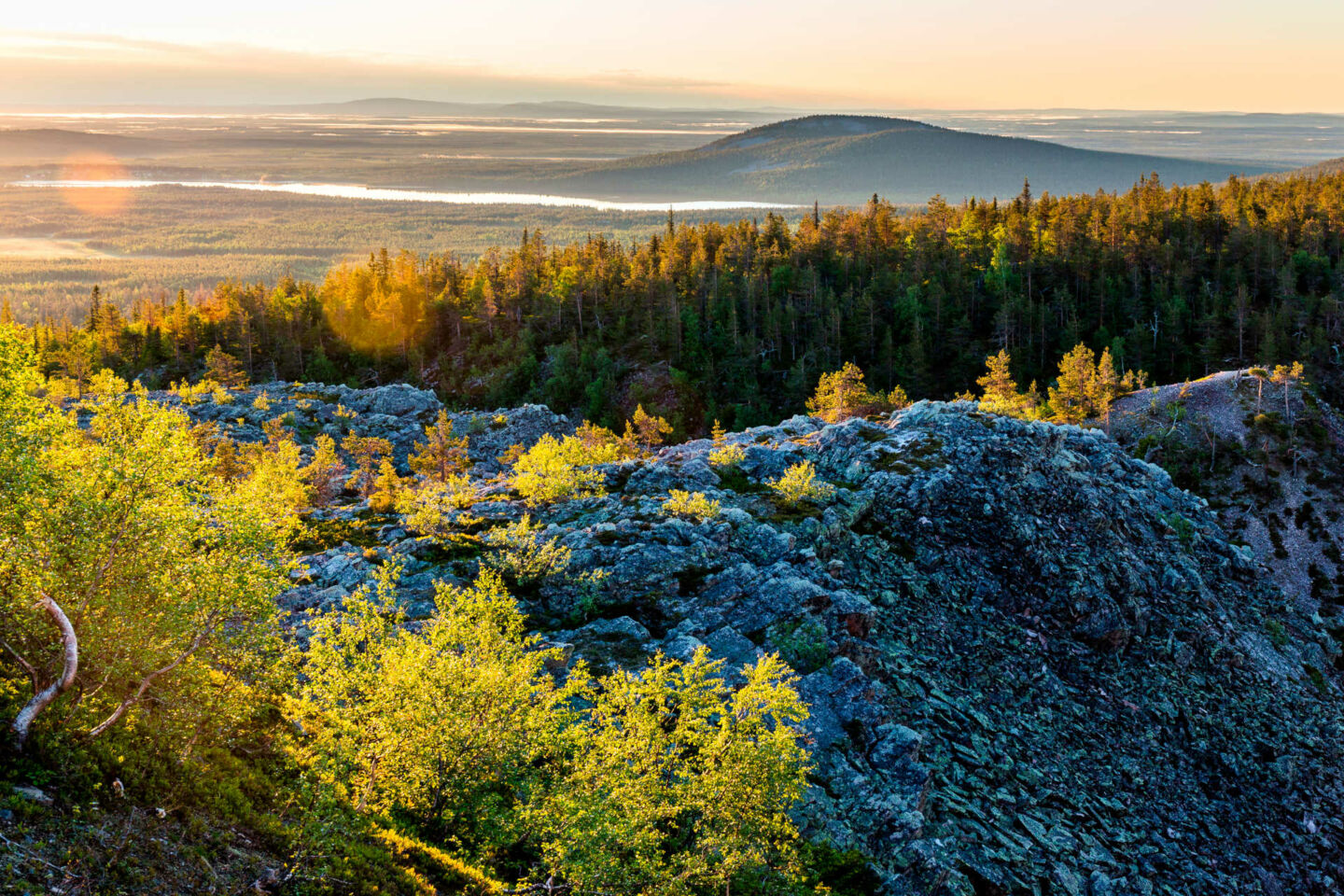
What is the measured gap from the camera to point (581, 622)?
43375 millimetres

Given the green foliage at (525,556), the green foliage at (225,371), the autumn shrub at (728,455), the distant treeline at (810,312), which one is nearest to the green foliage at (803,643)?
the green foliage at (525,556)

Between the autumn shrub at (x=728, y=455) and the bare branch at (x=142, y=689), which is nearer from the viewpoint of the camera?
the bare branch at (x=142, y=689)

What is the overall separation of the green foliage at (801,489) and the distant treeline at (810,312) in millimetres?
74254

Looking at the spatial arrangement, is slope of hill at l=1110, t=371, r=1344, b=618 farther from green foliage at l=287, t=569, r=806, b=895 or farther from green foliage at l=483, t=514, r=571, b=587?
green foliage at l=287, t=569, r=806, b=895

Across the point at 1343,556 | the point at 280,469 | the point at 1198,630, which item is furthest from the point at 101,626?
the point at 1343,556

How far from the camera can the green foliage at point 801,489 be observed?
185 feet

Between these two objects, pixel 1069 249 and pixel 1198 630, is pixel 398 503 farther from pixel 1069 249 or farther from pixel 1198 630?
pixel 1069 249

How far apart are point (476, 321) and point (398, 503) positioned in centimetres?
11549

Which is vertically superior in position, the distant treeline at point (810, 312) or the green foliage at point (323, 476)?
the distant treeline at point (810, 312)

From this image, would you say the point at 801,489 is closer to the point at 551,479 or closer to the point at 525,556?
the point at 551,479

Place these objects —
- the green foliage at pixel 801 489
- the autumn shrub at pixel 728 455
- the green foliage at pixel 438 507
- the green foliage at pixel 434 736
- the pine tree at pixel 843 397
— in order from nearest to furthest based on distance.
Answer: the green foliage at pixel 434 736 → the green foliage at pixel 438 507 → the green foliage at pixel 801 489 → the autumn shrub at pixel 728 455 → the pine tree at pixel 843 397

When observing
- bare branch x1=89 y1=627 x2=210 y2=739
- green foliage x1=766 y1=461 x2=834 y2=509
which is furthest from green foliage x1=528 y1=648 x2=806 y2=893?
green foliage x1=766 y1=461 x2=834 y2=509

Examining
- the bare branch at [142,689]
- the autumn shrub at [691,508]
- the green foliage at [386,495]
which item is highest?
the bare branch at [142,689]

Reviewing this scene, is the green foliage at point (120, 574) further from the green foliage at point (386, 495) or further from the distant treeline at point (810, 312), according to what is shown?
the distant treeline at point (810, 312)
